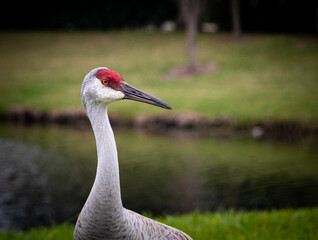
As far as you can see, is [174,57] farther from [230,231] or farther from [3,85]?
[230,231]

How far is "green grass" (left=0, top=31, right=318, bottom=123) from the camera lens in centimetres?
1755

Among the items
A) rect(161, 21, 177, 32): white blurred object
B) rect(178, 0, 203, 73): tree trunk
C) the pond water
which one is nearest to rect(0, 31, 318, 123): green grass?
rect(178, 0, 203, 73): tree trunk

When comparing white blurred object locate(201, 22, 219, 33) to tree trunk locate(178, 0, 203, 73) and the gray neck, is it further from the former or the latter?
the gray neck

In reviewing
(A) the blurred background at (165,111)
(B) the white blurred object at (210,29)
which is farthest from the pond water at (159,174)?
(B) the white blurred object at (210,29)

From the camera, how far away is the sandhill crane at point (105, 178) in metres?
3.19

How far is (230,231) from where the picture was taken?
5285mm

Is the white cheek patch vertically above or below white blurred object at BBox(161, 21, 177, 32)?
below

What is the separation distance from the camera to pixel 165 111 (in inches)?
666

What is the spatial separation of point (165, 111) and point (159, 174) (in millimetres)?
6211

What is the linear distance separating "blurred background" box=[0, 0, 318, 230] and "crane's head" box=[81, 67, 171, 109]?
5342 millimetres

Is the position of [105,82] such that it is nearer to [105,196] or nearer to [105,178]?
[105,178]

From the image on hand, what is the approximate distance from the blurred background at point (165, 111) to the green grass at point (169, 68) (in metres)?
0.09

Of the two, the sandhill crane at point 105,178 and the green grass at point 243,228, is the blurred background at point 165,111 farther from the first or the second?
the sandhill crane at point 105,178

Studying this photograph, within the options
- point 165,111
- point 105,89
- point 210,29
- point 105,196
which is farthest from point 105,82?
point 210,29
